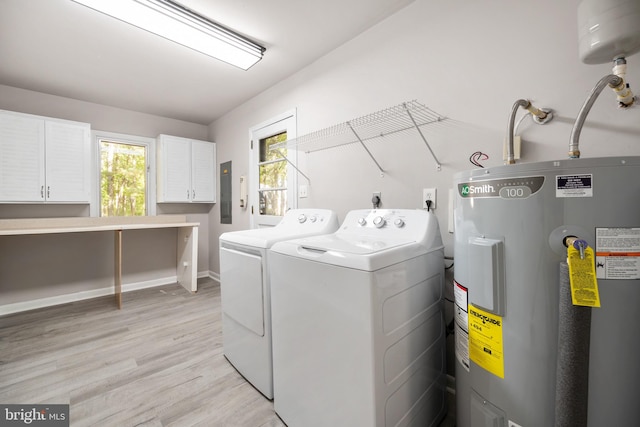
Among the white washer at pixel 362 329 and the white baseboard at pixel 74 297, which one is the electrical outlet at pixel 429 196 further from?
the white baseboard at pixel 74 297

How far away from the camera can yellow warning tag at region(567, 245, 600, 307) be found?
714 mm

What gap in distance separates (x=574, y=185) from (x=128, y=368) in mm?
2683

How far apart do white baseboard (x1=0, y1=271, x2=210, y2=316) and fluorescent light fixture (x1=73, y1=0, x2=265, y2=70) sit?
326 centimetres

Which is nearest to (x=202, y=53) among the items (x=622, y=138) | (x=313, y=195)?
(x=313, y=195)

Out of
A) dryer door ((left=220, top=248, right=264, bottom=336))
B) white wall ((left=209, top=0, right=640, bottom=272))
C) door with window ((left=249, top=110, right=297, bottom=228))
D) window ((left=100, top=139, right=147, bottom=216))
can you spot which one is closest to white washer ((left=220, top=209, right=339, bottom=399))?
dryer door ((left=220, top=248, right=264, bottom=336))

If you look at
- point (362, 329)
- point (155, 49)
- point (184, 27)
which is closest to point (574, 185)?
point (362, 329)

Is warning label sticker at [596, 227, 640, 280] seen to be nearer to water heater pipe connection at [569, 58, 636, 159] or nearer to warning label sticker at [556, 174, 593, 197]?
warning label sticker at [556, 174, 593, 197]

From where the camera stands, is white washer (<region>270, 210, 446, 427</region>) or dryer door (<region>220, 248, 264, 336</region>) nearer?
white washer (<region>270, 210, 446, 427</region>)

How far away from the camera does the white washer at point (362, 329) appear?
39.4 inches

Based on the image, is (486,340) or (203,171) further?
(203,171)

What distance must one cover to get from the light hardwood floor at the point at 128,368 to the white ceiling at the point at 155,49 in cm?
249

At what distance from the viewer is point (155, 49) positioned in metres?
2.22

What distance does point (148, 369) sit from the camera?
1.87 meters

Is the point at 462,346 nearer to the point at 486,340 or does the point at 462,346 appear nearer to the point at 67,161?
the point at 486,340
